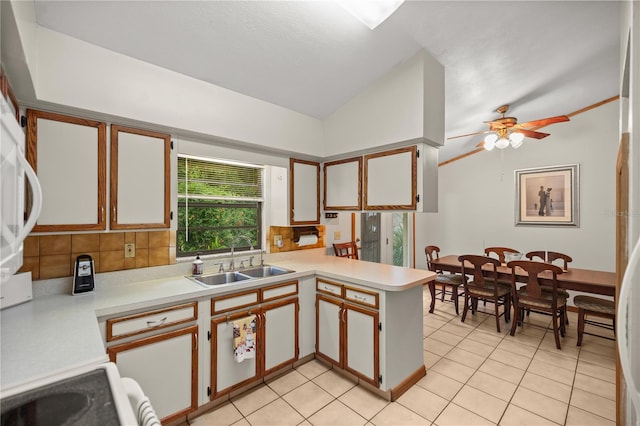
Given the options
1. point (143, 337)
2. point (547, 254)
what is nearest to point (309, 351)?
point (143, 337)

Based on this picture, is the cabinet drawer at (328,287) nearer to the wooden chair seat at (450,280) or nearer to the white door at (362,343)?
the white door at (362,343)

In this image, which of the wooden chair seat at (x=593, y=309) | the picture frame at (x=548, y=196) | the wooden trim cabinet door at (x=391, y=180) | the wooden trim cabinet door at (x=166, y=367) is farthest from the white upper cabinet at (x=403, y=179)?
the picture frame at (x=548, y=196)

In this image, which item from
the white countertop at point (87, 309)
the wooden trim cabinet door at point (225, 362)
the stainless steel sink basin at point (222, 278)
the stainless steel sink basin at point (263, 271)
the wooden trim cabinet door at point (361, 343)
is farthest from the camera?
the stainless steel sink basin at point (263, 271)

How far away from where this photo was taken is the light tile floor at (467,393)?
2.03m

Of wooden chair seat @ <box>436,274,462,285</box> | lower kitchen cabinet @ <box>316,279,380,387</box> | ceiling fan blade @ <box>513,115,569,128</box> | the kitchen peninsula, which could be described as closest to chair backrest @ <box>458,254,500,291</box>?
wooden chair seat @ <box>436,274,462,285</box>

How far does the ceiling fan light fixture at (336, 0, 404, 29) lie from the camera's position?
6.46ft

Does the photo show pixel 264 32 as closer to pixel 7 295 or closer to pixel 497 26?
pixel 497 26

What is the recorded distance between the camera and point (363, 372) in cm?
235

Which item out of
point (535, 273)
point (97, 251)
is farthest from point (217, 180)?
point (535, 273)

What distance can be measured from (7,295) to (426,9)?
3.08 metres

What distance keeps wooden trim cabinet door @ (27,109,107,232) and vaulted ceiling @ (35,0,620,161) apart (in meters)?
0.54

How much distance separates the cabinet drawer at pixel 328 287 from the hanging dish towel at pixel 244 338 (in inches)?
27.1

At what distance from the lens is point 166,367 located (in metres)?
1.88

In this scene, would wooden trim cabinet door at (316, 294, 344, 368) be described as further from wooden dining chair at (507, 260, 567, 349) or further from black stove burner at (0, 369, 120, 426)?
wooden dining chair at (507, 260, 567, 349)
